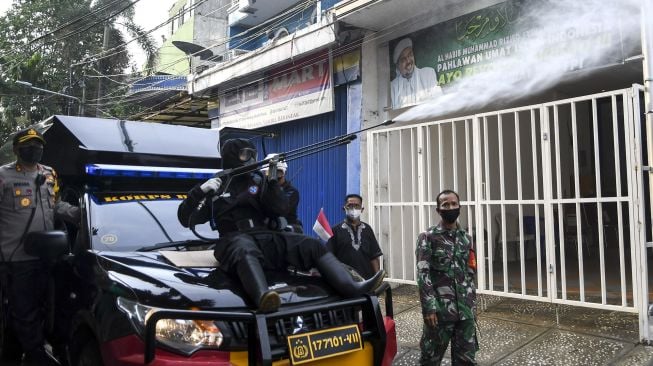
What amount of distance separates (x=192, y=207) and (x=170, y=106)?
11.5 m

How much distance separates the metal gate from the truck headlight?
3717mm

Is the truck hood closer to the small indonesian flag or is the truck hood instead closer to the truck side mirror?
the truck side mirror

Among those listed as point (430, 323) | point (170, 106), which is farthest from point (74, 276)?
point (170, 106)

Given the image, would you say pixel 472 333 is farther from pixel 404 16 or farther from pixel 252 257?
pixel 404 16

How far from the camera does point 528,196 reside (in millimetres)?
9398

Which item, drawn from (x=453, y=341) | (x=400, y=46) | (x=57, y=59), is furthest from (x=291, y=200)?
(x=57, y=59)

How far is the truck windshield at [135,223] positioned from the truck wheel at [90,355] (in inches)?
28.7

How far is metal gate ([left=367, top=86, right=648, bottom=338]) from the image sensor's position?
4840 mm

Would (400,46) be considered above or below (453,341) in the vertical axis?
above

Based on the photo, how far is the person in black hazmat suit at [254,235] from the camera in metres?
3.01

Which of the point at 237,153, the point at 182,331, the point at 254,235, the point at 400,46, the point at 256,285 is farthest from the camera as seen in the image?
the point at 400,46

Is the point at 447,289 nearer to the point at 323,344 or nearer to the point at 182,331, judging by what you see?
the point at 323,344

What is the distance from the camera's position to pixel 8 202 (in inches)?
171

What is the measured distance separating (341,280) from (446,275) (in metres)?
0.99
